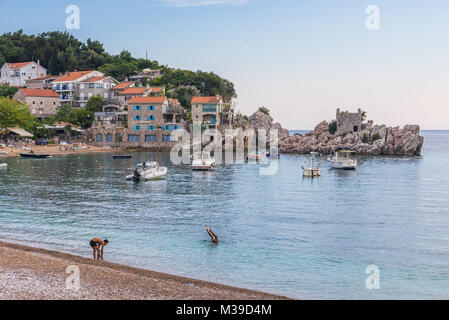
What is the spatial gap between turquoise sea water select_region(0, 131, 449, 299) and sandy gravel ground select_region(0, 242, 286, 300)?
5.79ft

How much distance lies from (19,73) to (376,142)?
100658mm

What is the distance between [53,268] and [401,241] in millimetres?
18988

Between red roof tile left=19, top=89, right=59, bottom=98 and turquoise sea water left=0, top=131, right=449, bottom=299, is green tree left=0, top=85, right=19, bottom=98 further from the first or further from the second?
turquoise sea water left=0, top=131, right=449, bottom=299

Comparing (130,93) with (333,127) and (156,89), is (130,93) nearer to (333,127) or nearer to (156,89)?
(156,89)

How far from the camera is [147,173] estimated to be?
51062 mm

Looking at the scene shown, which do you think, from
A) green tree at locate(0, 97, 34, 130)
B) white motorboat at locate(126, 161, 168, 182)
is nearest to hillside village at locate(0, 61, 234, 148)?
green tree at locate(0, 97, 34, 130)

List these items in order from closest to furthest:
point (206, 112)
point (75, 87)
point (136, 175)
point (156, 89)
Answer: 1. point (136, 175)
2. point (206, 112)
3. point (156, 89)
4. point (75, 87)

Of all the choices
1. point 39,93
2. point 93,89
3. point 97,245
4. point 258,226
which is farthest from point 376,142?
point 97,245

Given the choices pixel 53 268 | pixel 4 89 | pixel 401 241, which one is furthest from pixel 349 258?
pixel 4 89

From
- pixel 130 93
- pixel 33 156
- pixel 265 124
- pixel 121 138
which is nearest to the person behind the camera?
pixel 33 156

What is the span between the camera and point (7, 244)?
73.4ft

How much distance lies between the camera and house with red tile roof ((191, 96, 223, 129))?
96.9 m

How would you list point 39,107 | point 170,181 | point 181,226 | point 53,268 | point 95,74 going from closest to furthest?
point 53,268
point 181,226
point 170,181
point 39,107
point 95,74
